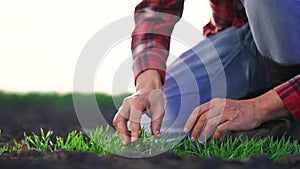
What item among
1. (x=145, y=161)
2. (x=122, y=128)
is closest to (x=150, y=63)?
(x=122, y=128)

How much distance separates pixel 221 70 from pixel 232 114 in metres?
0.71

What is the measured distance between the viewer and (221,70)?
286 centimetres

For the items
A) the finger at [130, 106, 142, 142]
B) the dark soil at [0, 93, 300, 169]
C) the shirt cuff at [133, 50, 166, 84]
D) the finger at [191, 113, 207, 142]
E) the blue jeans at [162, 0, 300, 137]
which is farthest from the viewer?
the blue jeans at [162, 0, 300, 137]

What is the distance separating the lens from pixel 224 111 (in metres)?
2.16

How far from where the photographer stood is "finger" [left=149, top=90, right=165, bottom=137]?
78.1 inches

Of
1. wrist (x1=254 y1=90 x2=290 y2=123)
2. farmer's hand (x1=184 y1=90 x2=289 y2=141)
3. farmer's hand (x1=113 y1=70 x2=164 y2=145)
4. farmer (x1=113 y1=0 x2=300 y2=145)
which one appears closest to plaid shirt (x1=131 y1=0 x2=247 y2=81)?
farmer (x1=113 y1=0 x2=300 y2=145)

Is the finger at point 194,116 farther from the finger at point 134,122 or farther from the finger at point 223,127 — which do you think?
the finger at point 134,122

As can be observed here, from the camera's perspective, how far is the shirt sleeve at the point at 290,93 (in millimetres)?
2238

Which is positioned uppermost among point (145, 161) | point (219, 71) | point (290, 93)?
point (219, 71)

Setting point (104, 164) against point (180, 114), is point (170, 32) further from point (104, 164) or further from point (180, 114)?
point (104, 164)

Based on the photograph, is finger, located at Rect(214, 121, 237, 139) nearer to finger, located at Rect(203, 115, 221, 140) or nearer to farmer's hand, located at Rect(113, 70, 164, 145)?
finger, located at Rect(203, 115, 221, 140)

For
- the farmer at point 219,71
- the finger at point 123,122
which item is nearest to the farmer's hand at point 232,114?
the farmer at point 219,71

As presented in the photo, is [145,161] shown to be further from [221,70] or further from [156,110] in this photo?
[221,70]

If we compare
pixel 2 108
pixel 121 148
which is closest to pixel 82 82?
pixel 121 148
